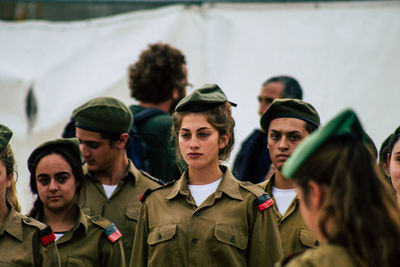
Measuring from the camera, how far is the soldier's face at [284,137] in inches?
139

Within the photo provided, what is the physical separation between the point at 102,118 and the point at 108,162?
0.91 feet

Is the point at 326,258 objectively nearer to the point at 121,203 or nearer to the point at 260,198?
the point at 260,198

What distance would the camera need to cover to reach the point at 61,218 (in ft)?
11.3

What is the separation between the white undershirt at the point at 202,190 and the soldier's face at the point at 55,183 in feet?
2.35

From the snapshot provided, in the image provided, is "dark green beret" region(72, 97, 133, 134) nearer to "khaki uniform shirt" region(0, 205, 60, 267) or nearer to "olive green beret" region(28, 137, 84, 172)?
"olive green beret" region(28, 137, 84, 172)

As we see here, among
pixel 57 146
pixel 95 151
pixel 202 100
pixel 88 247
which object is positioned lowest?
pixel 88 247

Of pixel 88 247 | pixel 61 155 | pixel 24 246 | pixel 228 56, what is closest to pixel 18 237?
pixel 24 246

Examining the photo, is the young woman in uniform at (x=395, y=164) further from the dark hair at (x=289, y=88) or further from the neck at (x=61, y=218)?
the neck at (x=61, y=218)

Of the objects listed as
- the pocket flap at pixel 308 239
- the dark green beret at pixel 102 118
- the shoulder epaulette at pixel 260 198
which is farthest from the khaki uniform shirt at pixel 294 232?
the dark green beret at pixel 102 118

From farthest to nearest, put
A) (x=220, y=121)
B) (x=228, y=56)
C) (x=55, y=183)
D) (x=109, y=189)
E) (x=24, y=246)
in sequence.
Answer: (x=228, y=56) < (x=109, y=189) < (x=55, y=183) < (x=220, y=121) < (x=24, y=246)

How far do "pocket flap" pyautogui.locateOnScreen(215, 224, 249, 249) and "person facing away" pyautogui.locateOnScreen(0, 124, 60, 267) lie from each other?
785mm

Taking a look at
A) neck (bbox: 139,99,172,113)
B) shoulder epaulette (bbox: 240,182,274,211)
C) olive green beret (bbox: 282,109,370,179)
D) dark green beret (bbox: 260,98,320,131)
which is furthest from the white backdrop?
olive green beret (bbox: 282,109,370,179)

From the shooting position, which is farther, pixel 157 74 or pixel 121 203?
pixel 157 74


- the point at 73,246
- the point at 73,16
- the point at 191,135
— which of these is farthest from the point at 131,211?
the point at 73,16
